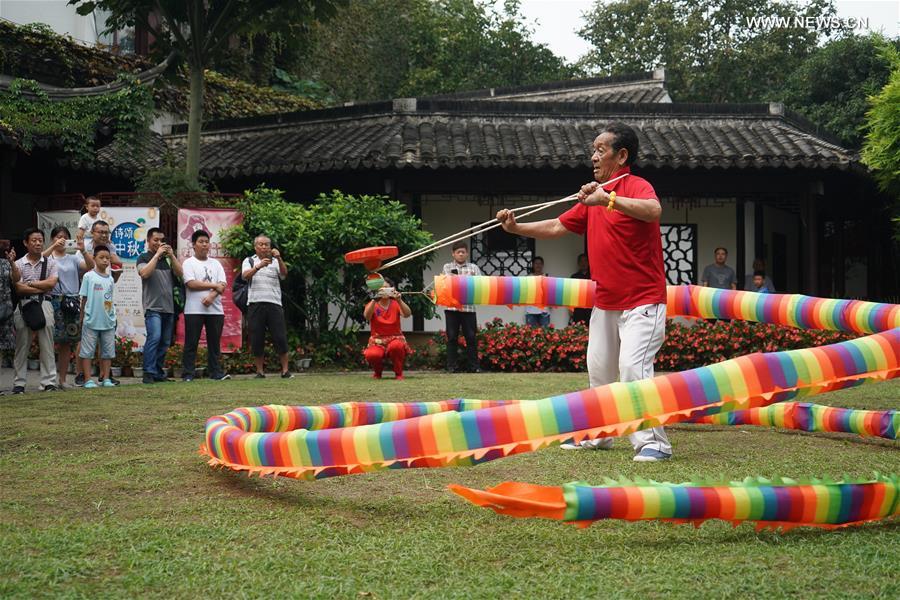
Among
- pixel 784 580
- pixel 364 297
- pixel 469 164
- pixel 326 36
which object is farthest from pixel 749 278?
pixel 326 36

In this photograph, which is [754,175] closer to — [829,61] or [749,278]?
[749,278]

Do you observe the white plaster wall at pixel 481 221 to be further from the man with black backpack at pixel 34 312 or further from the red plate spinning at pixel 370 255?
the red plate spinning at pixel 370 255

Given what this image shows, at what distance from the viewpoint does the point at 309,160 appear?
1703 centimetres

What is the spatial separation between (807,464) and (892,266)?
57.9 feet

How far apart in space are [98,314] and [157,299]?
0.85 m

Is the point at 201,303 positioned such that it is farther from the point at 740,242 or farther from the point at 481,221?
the point at 740,242

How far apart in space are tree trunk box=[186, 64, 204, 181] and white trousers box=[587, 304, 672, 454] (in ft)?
36.4

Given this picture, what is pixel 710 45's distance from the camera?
124ft

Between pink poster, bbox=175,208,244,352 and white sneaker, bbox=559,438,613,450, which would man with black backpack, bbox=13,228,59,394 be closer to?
pink poster, bbox=175,208,244,352

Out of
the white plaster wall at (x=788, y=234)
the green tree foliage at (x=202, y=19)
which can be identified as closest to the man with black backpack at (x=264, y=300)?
the green tree foliage at (x=202, y=19)

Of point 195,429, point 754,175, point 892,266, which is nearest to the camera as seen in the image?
point 195,429

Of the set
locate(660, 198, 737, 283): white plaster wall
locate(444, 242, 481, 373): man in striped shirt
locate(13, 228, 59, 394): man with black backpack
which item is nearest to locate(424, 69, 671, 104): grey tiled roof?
locate(660, 198, 737, 283): white plaster wall

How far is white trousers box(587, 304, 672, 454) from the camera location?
5930 mm

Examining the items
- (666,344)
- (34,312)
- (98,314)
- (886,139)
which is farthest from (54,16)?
(886,139)
